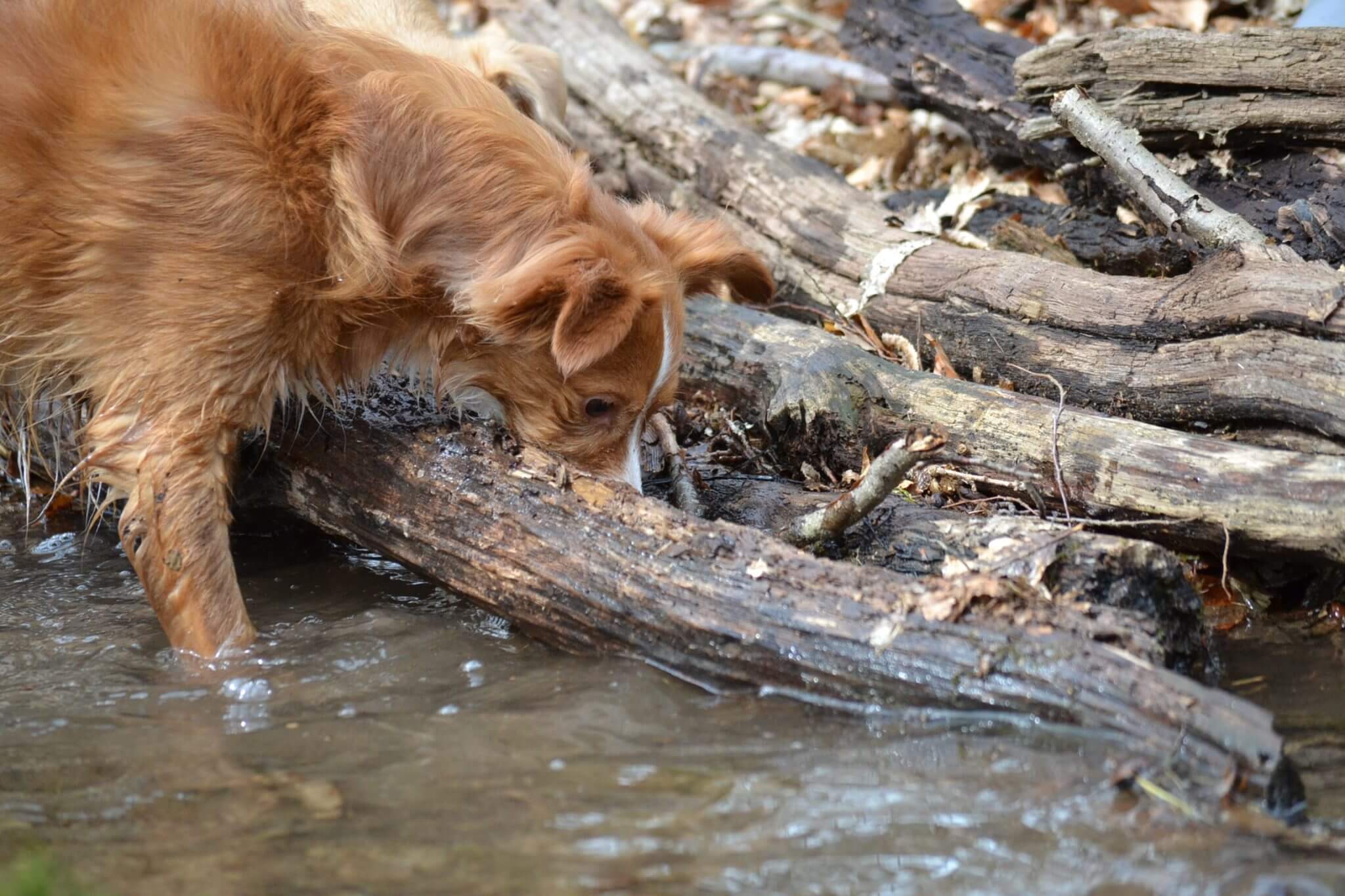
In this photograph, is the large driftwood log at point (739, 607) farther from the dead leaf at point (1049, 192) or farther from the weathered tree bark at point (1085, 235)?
the dead leaf at point (1049, 192)

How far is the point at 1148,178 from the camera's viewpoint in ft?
16.6

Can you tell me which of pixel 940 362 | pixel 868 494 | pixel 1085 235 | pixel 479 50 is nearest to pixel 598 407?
pixel 868 494

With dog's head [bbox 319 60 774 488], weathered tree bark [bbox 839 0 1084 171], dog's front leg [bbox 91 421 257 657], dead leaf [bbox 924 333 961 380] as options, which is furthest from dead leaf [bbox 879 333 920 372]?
dog's front leg [bbox 91 421 257 657]

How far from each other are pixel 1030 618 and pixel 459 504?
1.88 m

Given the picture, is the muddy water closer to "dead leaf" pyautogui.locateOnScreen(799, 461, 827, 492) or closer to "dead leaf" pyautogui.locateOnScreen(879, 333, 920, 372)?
"dead leaf" pyautogui.locateOnScreen(799, 461, 827, 492)

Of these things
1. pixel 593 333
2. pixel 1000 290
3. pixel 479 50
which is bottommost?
pixel 1000 290

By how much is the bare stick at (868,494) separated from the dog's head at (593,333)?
0.71 m

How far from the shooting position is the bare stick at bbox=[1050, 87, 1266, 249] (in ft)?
15.7

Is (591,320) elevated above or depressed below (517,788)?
above

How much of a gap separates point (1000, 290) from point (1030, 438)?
1.00m

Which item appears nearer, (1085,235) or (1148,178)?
(1148,178)

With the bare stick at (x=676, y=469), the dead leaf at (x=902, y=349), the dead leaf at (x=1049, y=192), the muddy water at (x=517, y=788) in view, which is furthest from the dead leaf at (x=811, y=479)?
the dead leaf at (x=1049, y=192)

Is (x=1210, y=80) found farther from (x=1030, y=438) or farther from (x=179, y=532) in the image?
(x=179, y=532)

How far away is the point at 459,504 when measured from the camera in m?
4.08
